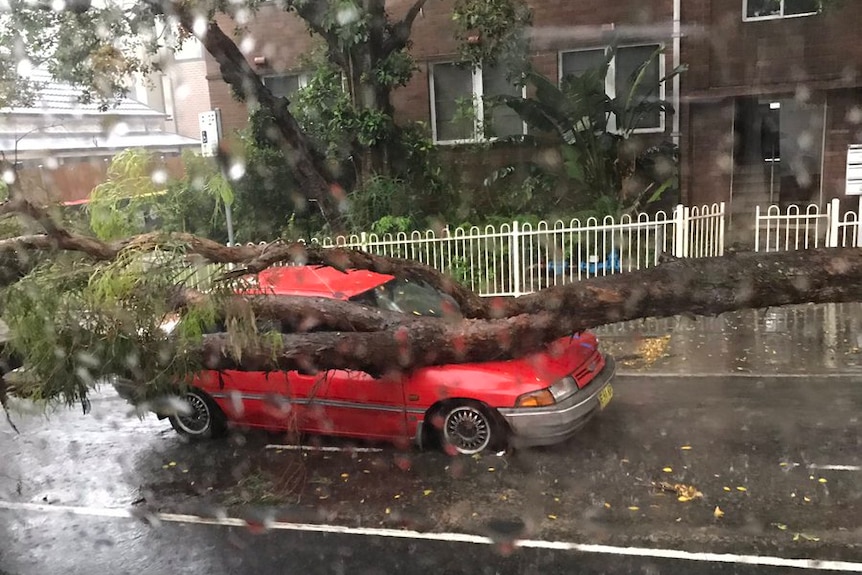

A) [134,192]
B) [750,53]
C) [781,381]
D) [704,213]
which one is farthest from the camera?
[750,53]

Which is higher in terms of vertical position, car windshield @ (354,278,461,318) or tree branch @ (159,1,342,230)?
tree branch @ (159,1,342,230)

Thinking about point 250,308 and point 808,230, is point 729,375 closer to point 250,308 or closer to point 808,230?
point 250,308

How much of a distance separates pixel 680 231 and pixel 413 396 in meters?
6.35

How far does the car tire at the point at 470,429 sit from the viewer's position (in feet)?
18.1

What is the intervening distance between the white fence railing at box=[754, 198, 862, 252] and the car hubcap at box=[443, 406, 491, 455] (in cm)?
649

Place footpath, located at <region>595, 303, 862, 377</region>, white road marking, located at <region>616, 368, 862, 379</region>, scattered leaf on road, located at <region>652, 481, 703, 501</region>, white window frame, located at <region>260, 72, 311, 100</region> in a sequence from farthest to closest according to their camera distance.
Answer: white window frame, located at <region>260, 72, 311, 100</region> < footpath, located at <region>595, 303, 862, 377</region> < white road marking, located at <region>616, 368, 862, 379</region> < scattered leaf on road, located at <region>652, 481, 703, 501</region>

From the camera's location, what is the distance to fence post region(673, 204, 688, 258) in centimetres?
1052

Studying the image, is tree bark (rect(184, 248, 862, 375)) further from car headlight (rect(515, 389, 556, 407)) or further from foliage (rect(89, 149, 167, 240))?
foliage (rect(89, 149, 167, 240))

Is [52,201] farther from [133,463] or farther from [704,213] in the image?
[704,213]

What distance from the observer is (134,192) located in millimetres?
5785

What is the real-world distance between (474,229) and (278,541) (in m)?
7.11

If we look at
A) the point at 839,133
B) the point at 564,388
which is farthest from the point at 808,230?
the point at 564,388

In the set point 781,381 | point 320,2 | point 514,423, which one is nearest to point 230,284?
point 514,423

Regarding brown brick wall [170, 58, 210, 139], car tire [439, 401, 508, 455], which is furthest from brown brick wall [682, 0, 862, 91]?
car tire [439, 401, 508, 455]
